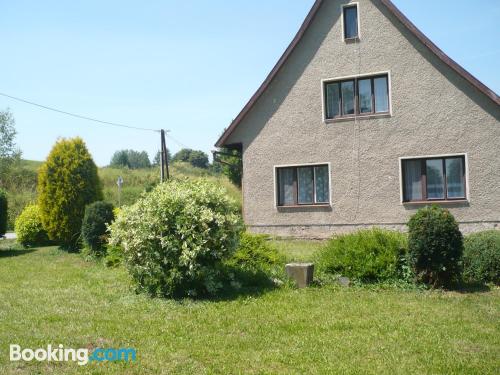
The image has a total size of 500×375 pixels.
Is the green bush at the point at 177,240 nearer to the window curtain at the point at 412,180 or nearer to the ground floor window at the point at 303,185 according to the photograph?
the ground floor window at the point at 303,185

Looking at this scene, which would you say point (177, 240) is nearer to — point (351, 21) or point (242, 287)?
point (242, 287)

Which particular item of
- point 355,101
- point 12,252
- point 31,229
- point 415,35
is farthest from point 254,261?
point 31,229

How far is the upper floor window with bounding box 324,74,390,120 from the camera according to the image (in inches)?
649

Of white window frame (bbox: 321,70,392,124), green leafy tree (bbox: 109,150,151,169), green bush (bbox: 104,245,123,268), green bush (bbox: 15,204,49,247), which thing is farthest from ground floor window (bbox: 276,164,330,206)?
green leafy tree (bbox: 109,150,151,169)

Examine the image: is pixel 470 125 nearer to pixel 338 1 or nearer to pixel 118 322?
pixel 338 1

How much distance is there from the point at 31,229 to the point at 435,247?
1414cm

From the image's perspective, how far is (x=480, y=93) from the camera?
49.5ft

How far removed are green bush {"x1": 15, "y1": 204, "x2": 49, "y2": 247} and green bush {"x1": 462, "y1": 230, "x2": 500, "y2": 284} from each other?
14.0 meters

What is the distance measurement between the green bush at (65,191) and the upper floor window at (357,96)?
8350mm

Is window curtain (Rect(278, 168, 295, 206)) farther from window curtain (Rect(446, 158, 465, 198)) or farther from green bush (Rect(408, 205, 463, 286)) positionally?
green bush (Rect(408, 205, 463, 286))

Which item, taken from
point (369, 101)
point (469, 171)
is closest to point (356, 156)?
point (369, 101)

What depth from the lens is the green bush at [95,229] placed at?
46.2 ft

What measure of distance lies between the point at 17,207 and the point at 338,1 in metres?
23.7

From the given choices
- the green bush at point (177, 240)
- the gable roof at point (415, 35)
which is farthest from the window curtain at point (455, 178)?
the green bush at point (177, 240)
